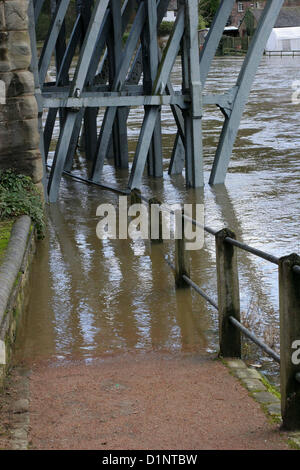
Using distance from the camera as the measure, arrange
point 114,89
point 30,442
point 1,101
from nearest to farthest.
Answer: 1. point 30,442
2. point 1,101
3. point 114,89

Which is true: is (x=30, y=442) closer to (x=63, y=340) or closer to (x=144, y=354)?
(x=144, y=354)

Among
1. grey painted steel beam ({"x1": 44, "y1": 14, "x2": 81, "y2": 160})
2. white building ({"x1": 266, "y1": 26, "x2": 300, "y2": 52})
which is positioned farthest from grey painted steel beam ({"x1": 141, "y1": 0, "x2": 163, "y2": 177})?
white building ({"x1": 266, "y1": 26, "x2": 300, "y2": 52})

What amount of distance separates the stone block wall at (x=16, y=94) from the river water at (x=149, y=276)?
1.16 metres

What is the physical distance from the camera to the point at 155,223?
366 inches

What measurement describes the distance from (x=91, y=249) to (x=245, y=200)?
142 inches

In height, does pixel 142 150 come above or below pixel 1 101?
below

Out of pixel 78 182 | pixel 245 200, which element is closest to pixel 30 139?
pixel 245 200

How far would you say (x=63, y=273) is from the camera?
851 centimetres

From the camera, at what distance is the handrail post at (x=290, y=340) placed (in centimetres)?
413

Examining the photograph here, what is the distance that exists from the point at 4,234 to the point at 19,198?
4.68ft

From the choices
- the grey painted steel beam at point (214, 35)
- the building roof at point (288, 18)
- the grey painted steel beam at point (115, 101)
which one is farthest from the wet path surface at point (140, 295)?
the building roof at point (288, 18)

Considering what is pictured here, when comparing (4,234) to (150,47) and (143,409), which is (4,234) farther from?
(150,47)

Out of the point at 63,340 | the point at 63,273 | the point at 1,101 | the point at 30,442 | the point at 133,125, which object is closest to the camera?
the point at 30,442

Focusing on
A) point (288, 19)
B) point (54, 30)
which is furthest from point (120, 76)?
point (288, 19)
